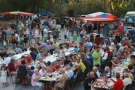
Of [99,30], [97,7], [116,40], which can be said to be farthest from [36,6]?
[116,40]

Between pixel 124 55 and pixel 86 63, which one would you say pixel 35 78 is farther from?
pixel 124 55

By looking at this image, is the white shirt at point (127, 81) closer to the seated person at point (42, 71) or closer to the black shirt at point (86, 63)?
the black shirt at point (86, 63)

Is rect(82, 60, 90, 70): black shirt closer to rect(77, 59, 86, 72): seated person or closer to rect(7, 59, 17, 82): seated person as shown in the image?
rect(77, 59, 86, 72): seated person

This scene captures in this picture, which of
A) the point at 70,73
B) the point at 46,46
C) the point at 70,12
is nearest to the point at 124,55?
the point at 46,46

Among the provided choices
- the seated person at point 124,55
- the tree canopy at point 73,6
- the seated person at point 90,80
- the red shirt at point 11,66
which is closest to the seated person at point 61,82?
the seated person at point 90,80

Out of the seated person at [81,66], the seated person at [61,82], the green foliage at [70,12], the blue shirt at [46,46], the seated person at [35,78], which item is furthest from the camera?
the green foliage at [70,12]

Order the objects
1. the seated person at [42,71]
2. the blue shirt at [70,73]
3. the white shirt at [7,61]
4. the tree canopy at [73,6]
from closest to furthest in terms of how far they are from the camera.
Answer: the blue shirt at [70,73] < the seated person at [42,71] < the white shirt at [7,61] < the tree canopy at [73,6]

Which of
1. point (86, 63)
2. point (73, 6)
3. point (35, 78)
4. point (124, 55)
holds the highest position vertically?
point (73, 6)

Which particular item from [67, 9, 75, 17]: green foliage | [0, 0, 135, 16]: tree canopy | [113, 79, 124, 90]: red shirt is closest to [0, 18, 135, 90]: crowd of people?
[113, 79, 124, 90]: red shirt

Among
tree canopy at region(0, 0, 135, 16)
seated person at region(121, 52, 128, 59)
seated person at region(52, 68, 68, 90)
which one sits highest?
tree canopy at region(0, 0, 135, 16)

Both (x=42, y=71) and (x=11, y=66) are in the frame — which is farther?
(x=11, y=66)

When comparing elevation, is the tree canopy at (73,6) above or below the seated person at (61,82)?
above

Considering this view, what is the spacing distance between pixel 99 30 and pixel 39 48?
11.0 meters

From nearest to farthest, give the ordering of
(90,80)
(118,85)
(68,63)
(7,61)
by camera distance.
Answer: (118,85), (90,80), (7,61), (68,63)
